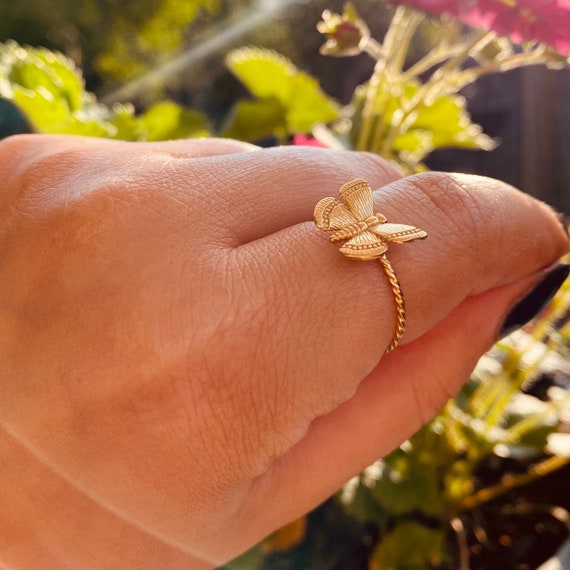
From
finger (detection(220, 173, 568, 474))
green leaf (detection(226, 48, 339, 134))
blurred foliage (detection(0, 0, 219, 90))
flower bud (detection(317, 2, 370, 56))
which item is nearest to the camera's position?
finger (detection(220, 173, 568, 474))

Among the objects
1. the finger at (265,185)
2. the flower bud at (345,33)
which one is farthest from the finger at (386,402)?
the flower bud at (345,33)

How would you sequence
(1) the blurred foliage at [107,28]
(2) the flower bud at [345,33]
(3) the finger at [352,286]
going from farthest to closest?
(1) the blurred foliage at [107,28]
(2) the flower bud at [345,33]
(3) the finger at [352,286]

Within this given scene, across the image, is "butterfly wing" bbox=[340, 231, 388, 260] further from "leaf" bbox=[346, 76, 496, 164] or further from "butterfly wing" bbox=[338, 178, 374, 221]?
"leaf" bbox=[346, 76, 496, 164]

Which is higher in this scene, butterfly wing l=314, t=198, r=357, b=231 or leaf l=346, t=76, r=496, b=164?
butterfly wing l=314, t=198, r=357, b=231

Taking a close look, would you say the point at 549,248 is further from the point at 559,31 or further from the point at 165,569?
the point at 165,569

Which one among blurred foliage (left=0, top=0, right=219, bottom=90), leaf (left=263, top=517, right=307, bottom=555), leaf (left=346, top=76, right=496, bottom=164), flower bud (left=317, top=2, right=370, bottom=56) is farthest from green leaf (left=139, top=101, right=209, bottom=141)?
blurred foliage (left=0, top=0, right=219, bottom=90)

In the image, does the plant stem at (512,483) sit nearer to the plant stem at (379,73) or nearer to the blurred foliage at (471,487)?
the blurred foliage at (471,487)

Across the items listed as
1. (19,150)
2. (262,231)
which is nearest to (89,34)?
(19,150)

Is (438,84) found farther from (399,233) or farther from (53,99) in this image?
(53,99)
